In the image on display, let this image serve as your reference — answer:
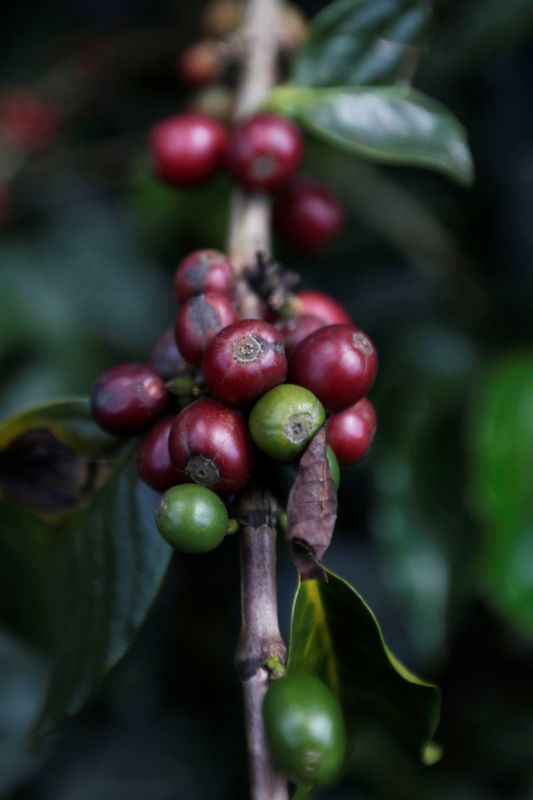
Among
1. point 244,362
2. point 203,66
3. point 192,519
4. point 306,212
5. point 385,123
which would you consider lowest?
point 192,519

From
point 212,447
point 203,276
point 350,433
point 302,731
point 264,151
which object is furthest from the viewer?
point 264,151

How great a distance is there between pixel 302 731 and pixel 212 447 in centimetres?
25

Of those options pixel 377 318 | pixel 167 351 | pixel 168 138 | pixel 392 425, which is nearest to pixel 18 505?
pixel 167 351

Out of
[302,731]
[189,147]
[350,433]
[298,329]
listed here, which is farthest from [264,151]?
[302,731]

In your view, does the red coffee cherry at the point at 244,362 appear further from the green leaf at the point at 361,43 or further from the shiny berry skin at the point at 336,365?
the green leaf at the point at 361,43

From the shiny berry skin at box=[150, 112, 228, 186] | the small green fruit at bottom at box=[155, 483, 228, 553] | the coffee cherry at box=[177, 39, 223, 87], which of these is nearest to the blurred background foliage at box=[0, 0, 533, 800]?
the coffee cherry at box=[177, 39, 223, 87]

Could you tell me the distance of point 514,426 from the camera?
4.56 ft

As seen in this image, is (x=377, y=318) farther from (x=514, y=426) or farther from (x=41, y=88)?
(x=41, y=88)

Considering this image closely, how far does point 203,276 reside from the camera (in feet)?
3.13

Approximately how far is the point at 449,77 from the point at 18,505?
1266mm

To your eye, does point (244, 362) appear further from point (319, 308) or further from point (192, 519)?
point (319, 308)

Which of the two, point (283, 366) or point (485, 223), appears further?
point (485, 223)

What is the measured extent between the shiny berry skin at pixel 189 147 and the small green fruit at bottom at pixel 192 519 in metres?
0.69

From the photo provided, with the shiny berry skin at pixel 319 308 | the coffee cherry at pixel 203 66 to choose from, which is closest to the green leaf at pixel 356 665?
the shiny berry skin at pixel 319 308
